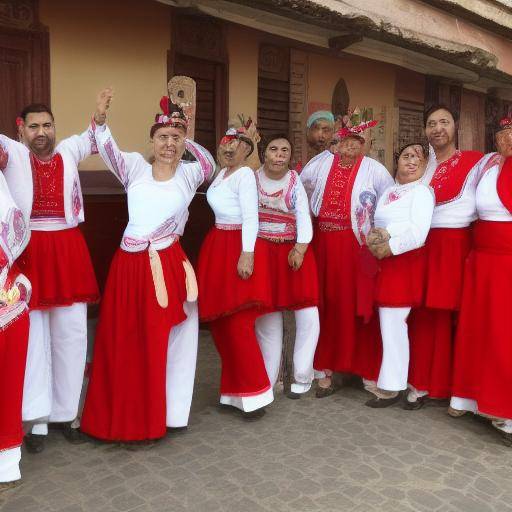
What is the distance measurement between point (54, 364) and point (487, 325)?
2470mm

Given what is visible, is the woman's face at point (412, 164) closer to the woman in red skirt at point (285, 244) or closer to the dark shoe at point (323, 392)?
the woman in red skirt at point (285, 244)

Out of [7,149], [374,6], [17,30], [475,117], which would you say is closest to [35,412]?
[7,149]

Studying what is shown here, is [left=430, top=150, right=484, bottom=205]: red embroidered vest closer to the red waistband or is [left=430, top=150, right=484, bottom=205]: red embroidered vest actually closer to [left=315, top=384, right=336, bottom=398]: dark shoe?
the red waistband

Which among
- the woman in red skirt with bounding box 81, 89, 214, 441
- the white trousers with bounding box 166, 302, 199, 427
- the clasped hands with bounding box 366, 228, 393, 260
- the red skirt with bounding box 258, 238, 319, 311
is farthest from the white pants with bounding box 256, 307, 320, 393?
the woman in red skirt with bounding box 81, 89, 214, 441

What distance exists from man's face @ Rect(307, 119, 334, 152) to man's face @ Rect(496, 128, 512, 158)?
4.52ft

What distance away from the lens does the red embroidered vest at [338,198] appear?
4297 mm

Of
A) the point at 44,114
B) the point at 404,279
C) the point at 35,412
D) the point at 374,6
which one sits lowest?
the point at 35,412

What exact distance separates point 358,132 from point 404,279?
39.9 inches

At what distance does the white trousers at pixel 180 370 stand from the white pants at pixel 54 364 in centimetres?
49

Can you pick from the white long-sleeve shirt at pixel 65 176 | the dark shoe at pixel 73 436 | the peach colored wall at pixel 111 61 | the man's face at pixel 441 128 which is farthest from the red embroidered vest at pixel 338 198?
the peach colored wall at pixel 111 61

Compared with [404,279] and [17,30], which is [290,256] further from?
[17,30]

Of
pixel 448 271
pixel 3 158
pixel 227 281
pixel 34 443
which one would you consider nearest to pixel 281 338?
pixel 227 281

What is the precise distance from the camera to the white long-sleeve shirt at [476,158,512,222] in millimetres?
3740

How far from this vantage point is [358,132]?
14.2 ft
